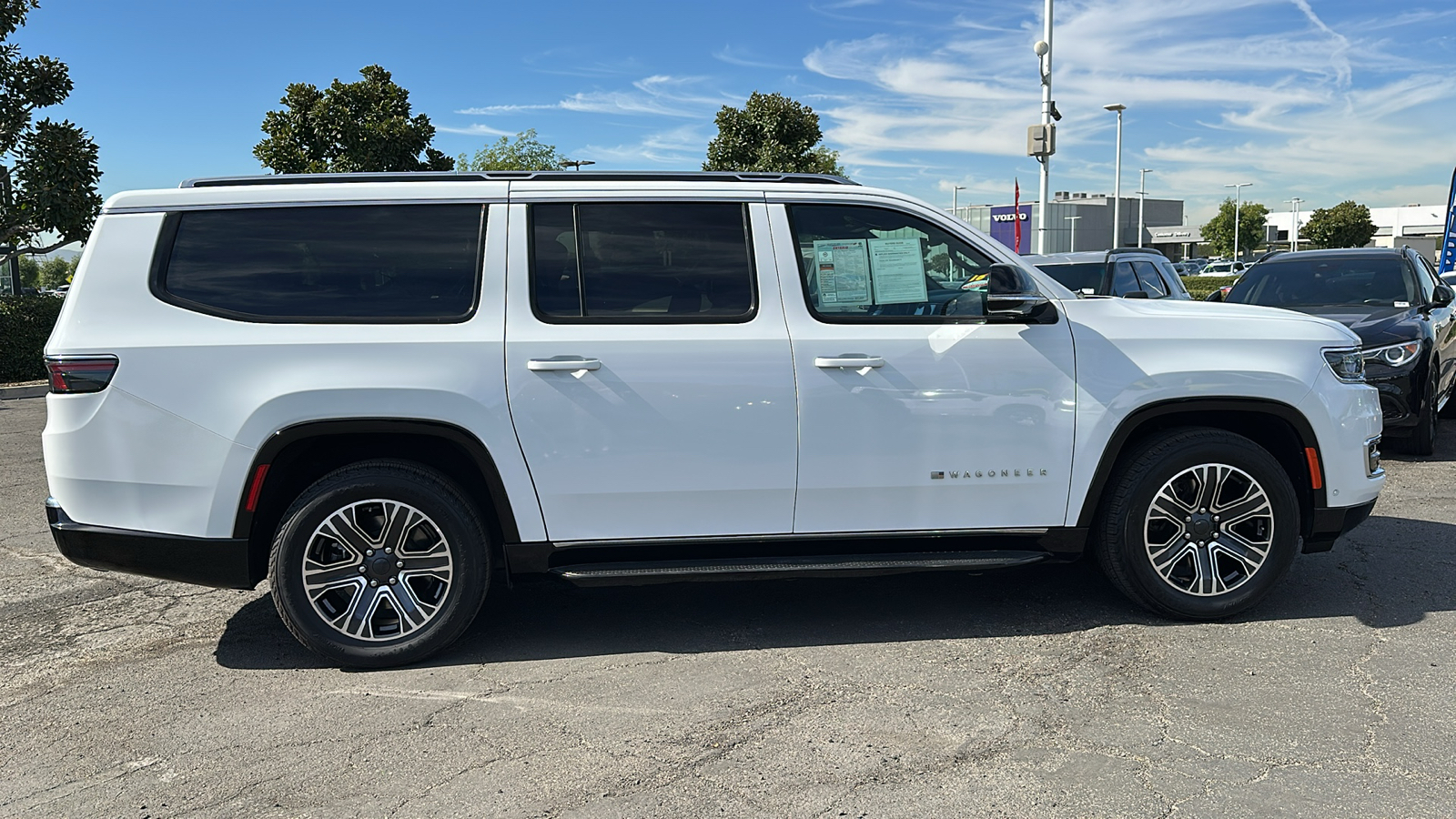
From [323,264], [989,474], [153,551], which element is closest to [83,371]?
[153,551]

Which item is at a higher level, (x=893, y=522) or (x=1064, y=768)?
(x=893, y=522)

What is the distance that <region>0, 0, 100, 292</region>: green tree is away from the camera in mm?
15836

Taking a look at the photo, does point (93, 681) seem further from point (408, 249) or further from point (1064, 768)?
point (1064, 768)

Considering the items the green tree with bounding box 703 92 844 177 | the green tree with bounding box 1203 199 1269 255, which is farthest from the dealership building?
the green tree with bounding box 703 92 844 177

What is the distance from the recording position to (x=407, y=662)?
430 centimetres

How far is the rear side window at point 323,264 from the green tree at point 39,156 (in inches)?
565

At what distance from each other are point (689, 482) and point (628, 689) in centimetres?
84

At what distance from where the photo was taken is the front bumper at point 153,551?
13.5 feet

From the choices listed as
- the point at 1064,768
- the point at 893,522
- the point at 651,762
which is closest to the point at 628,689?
the point at 651,762

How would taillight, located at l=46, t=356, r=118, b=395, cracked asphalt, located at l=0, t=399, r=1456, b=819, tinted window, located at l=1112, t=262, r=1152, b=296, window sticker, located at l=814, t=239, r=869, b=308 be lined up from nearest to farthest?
cracked asphalt, located at l=0, t=399, r=1456, b=819
taillight, located at l=46, t=356, r=118, b=395
window sticker, located at l=814, t=239, r=869, b=308
tinted window, located at l=1112, t=262, r=1152, b=296

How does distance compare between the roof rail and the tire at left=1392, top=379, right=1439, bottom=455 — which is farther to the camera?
the tire at left=1392, top=379, right=1439, bottom=455

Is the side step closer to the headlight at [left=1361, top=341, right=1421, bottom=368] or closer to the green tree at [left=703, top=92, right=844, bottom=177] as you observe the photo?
the headlight at [left=1361, top=341, right=1421, bottom=368]

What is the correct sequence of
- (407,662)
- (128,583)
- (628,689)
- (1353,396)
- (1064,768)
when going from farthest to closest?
(128,583)
(1353,396)
(407,662)
(628,689)
(1064,768)

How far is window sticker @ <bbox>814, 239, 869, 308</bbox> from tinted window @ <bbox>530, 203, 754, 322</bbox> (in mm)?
302
